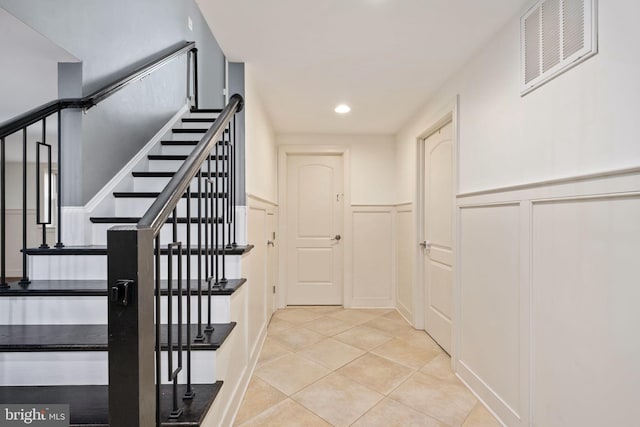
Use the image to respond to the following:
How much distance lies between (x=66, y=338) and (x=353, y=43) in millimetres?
2081

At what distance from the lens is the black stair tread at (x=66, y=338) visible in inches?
48.3

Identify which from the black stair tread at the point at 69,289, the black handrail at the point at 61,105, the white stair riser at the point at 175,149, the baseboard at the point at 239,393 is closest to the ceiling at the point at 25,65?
the black handrail at the point at 61,105

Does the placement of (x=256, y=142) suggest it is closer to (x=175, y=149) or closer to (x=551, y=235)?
(x=175, y=149)

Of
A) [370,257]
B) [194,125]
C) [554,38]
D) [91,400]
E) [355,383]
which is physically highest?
[194,125]

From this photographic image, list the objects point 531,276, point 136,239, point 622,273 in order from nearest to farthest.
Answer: point 136,239 < point 622,273 < point 531,276

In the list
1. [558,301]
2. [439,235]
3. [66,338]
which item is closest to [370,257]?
[439,235]

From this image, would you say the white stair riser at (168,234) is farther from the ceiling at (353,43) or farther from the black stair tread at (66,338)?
the ceiling at (353,43)

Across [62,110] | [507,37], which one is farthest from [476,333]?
[62,110]

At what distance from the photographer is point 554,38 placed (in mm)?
1351

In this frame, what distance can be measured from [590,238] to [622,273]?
0.16 meters

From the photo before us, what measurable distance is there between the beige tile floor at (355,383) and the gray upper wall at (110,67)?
1.73 meters

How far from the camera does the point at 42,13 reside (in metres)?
1.67

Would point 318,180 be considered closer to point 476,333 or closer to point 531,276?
point 476,333

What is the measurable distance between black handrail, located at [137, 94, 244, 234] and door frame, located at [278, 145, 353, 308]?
2.26 metres
